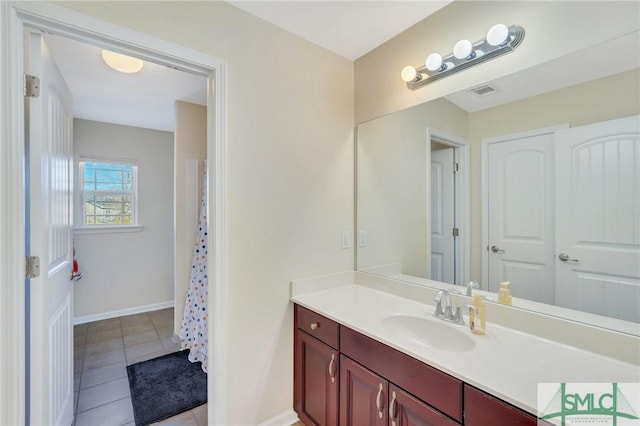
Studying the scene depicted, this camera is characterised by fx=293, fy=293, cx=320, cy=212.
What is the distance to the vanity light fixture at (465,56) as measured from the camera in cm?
132

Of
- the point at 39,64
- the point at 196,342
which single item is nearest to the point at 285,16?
the point at 39,64

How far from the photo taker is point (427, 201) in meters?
1.81

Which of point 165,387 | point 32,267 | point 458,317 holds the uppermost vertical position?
point 32,267

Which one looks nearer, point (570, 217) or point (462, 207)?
point (570, 217)

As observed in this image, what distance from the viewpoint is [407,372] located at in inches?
45.4

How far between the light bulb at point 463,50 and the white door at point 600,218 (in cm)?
56

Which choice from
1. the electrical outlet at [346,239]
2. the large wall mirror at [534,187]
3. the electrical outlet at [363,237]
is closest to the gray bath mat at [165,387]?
the electrical outlet at [346,239]

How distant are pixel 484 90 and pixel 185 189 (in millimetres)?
2723

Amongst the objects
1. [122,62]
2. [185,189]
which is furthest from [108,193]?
[122,62]

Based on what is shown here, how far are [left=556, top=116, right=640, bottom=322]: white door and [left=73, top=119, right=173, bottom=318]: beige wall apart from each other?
430cm

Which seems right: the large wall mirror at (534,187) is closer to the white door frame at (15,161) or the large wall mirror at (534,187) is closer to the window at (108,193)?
the white door frame at (15,161)

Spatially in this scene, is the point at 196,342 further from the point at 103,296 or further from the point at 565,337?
the point at 565,337

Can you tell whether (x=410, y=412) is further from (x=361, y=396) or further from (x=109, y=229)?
(x=109, y=229)

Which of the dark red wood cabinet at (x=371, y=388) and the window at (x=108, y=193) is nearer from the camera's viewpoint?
the dark red wood cabinet at (x=371, y=388)
